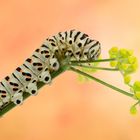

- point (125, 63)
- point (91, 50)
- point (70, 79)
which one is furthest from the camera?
point (70, 79)

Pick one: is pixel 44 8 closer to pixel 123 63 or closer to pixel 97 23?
pixel 97 23

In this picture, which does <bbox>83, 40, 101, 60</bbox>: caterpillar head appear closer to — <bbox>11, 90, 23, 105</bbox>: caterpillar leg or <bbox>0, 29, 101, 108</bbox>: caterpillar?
<bbox>0, 29, 101, 108</bbox>: caterpillar

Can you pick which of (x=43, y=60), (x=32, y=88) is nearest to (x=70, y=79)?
(x=43, y=60)

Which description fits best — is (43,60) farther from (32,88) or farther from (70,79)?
(70,79)

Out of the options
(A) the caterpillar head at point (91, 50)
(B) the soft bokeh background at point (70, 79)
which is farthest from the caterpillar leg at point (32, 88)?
(B) the soft bokeh background at point (70, 79)

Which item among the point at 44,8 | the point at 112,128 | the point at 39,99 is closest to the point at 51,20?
the point at 44,8

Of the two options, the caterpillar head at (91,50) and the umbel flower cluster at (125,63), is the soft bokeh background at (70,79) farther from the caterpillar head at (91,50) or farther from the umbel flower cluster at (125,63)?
the umbel flower cluster at (125,63)

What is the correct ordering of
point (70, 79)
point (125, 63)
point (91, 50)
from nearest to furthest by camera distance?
→ point (125, 63) → point (91, 50) → point (70, 79)

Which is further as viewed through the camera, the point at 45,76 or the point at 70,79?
the point at 70,79

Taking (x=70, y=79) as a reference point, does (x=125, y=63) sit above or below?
below
